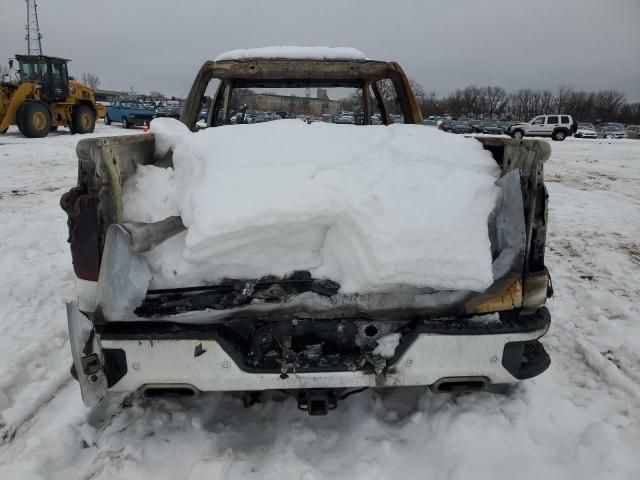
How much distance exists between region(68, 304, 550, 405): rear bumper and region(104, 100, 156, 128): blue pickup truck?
1088 inches

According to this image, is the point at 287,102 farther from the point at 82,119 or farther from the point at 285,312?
the point at 82,119

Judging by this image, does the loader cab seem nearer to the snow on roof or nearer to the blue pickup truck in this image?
the blue pickup truck

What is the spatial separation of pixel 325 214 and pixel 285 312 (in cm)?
44

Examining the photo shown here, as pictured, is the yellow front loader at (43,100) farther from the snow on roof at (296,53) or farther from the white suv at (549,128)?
the white suv at (549,128)

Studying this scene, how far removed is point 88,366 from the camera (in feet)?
6.11

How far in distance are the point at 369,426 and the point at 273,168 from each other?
132cm

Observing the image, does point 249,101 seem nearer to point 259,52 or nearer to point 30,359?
point 259,52

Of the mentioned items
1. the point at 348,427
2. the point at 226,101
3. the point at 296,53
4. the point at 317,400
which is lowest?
the point at 348,427

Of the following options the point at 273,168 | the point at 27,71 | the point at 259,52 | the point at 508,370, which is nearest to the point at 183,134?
the point at 273,168

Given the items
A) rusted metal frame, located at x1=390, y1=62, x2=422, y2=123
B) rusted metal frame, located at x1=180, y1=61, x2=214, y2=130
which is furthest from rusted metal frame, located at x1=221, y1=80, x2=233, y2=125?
rusted metal frame, located at x1=390, y1=62, x2=422, y2=123

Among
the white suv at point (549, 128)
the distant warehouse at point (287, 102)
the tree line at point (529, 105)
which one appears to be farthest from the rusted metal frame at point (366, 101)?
the tree line at point (529, 105)

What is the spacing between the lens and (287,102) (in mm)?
5480

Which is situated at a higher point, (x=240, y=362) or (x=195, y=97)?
(x=195, y=97)

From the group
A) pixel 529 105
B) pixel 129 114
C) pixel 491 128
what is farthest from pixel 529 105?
pixel 129 114
